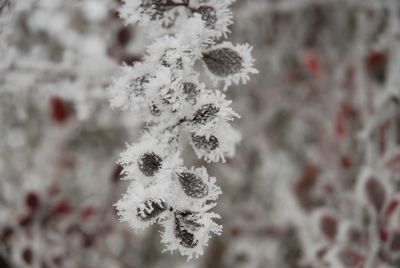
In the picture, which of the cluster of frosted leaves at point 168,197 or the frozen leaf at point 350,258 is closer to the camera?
the cluster of frosted leaves at point 168,197

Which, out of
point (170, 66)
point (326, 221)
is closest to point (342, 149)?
point (326, 221)

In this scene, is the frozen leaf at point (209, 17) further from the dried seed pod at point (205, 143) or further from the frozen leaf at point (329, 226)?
the frozen leaf at point (329, 226)

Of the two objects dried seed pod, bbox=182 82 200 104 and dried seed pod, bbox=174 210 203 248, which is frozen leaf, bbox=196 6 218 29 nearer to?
dried seed pod, bbox=182 82 200 104

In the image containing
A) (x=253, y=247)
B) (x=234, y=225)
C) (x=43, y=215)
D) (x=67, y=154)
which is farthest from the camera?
(x=67, y=154)

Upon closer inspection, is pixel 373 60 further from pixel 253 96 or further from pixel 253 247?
pixel 253 247

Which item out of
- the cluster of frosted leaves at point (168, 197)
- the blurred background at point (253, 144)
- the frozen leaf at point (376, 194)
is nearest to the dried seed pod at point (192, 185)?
the cluster of frosted leaves at point (168, 197)

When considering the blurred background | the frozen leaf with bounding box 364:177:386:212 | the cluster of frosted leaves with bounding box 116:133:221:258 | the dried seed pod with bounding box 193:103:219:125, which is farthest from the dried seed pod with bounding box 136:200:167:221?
the frozen leaf with bounding box 364:177:386:212

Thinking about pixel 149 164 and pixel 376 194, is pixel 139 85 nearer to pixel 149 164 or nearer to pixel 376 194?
pixel 149 164
